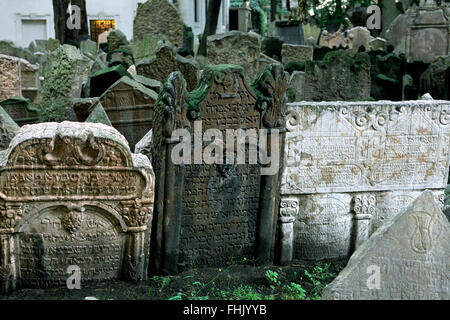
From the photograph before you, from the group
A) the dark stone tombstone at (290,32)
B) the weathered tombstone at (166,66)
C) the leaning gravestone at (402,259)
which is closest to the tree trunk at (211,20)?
the weathered tombstone at (166,66)

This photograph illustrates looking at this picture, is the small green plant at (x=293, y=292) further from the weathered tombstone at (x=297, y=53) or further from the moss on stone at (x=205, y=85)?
the weathered tombstone at (x=297, y=53)

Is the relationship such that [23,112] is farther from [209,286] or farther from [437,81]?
[437,81]

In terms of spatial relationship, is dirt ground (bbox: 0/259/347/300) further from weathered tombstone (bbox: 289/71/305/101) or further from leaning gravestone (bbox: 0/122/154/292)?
weathered tombstone (bbox: 289/71/305/101)

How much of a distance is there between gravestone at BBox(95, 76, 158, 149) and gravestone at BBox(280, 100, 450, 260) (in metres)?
2.32

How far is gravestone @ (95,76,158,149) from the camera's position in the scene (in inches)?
274

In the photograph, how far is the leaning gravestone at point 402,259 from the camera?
343 centimetres

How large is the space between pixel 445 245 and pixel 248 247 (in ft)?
7.34

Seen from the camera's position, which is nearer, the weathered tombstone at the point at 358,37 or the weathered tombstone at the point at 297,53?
the weathered tombstone at the point at 297,53

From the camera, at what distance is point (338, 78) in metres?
8.80

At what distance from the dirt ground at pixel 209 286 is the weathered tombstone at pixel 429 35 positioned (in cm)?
1284

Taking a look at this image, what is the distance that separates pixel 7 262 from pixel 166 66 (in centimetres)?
517

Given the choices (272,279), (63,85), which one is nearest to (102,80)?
(63,85)

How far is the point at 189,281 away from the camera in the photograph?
4902 millimetres

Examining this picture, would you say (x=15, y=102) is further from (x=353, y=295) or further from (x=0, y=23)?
(x=0, y=23)
